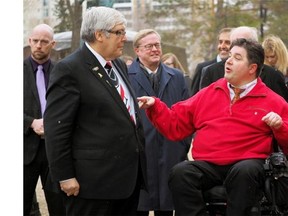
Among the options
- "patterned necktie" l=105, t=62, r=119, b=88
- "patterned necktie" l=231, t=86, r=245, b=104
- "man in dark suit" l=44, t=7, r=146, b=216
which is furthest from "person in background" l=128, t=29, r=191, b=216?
"man in dark suit" l=44, t=7, r=146, b=216

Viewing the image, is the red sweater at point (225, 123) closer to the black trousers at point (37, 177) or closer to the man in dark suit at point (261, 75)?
the man in dark suit at point (261, 75)

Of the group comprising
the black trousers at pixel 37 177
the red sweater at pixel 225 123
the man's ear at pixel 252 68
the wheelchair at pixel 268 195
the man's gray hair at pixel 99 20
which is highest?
the man's gray hair at pixel 99 20

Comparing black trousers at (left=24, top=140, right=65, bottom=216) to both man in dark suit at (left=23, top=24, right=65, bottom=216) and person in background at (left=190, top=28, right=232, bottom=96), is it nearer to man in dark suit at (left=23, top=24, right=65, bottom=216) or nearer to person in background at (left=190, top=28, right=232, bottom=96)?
man in dark suit at (left=23, top=24, right=65, bottom=216)

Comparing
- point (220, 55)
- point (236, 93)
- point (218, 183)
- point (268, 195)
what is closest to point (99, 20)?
point (236, 93)

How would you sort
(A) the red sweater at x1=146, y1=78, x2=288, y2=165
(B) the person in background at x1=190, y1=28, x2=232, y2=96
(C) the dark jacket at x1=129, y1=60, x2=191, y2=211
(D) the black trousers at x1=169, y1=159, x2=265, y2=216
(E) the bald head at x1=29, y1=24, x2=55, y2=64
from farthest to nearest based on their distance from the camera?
(B) the person in background at x1=190, y1=28, x2=232, y2=96 → (E) the bald head at x1=29, y1=24, x2=55, y2=64 → (C) the dark jacket at x1=129, y1=60, x2=191, y2=211 → (A) the red sweater at x1=146, y1=78, x2=288, y2=165 → (D) the black trousers at x1=169, y1=159, x2=265, y2=216

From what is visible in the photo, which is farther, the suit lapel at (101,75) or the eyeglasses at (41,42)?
the eyeglasses at (41,42)

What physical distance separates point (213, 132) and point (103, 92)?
0.99 m

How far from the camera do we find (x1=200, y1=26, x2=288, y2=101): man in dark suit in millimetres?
6375

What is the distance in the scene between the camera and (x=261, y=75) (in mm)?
6375

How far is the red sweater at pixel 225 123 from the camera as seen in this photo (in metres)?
5.25

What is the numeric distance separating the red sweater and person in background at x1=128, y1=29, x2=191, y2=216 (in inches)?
38.0

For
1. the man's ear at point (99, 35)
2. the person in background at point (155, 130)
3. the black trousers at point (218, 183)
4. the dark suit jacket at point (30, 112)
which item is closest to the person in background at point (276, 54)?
the person in background at point (155, 130)

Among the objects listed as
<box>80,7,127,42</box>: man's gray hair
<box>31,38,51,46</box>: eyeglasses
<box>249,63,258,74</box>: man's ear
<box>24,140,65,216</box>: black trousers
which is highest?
<box>80,7,127,42</box>: man's gray hair
